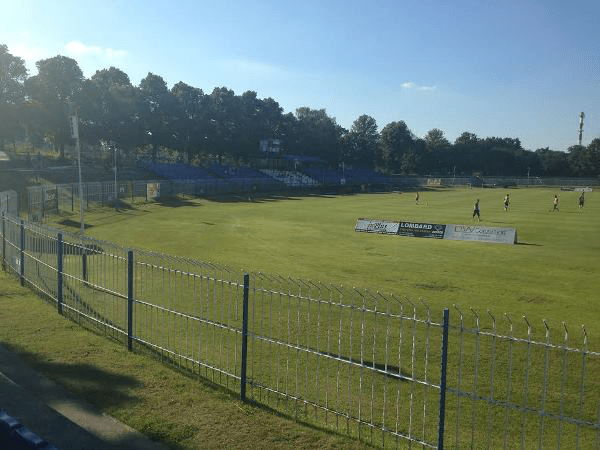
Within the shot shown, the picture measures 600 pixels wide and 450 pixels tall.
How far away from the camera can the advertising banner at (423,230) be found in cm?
3222

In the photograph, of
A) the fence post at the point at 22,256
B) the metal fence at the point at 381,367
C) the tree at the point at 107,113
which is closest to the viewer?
the metal fence at the point at 381,367

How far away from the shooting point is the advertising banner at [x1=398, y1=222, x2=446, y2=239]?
3222 centimetres

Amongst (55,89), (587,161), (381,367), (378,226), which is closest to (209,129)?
(55,89)

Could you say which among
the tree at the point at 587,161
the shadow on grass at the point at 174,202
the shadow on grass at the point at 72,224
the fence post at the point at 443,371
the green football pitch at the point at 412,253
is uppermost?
the tree at the point at 587,161

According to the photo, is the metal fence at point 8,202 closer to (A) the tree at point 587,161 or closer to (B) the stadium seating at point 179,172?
(B) the stadium seating at point 179,172

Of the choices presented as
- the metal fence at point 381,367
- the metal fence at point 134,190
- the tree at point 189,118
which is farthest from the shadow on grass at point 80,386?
the tree at point 189,118

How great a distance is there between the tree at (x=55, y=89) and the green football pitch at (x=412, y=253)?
106 feet

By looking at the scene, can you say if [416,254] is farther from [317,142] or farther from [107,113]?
[317,142]

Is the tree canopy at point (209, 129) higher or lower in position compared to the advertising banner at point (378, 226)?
higher

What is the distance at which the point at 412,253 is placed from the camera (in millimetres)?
26906

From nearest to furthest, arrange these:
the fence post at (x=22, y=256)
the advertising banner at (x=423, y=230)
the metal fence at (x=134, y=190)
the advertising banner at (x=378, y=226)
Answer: the fence post at (x=22, y=256)
the advertising banner at (x=423, y=230)
the advertising banner at (x=378, y=226)
the metal fence at (x=134, y=190)

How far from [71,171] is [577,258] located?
57.1m

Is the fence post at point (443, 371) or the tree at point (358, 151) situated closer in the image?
the fence post at point (443, 371)

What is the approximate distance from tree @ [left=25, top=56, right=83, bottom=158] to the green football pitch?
32160mm
